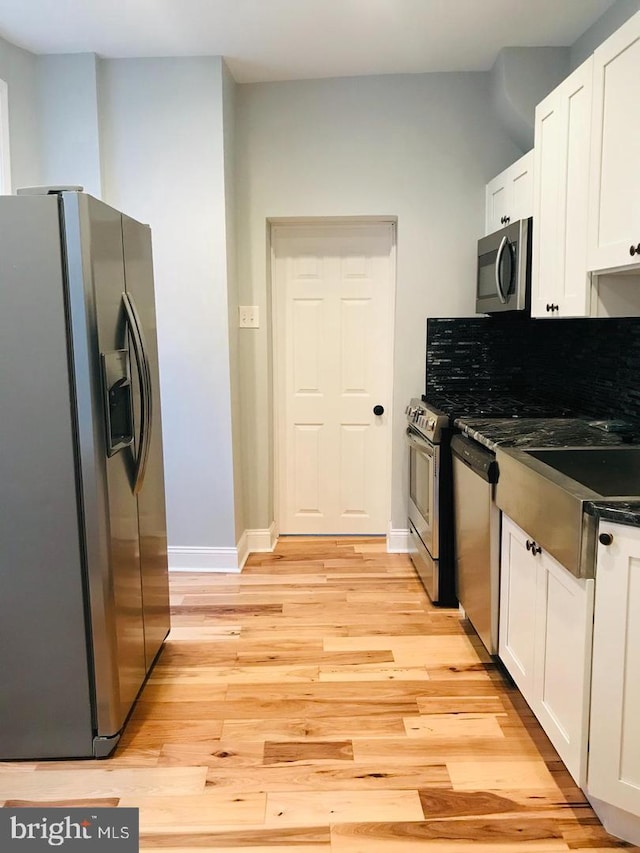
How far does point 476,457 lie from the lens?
259cm

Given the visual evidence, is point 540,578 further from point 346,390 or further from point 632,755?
point 346,390

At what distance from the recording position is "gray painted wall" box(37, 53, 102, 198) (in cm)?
335

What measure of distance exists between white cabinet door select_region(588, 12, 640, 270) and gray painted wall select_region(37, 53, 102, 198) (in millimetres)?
2488

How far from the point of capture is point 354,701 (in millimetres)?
2428

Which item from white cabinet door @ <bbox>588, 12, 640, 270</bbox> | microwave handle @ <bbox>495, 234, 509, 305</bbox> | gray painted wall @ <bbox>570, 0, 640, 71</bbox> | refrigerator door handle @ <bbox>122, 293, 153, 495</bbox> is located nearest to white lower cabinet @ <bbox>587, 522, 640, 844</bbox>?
white cabinet door @ <bbox>588, 12, 640, 270</bbox>

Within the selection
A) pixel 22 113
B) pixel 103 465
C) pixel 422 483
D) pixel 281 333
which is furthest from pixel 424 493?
pixel 22 113

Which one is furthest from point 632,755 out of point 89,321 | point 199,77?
point 199,77

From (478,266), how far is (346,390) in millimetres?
1125

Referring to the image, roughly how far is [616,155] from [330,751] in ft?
7.01

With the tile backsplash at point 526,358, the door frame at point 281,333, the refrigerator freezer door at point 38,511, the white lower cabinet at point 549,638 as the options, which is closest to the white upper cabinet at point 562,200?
the tile backsplash at point 526,358

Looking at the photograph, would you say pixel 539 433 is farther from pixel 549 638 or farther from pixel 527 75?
pixel 527 75

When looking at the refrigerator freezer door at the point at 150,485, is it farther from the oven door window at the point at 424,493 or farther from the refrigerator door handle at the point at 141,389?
the oven door window at the point at 424,493

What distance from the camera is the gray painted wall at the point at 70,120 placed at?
11.0 ft

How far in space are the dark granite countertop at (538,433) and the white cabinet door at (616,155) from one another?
638mm
